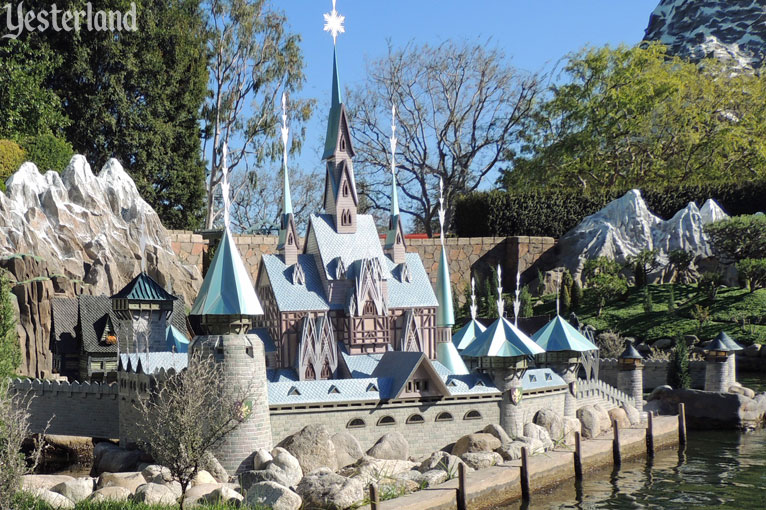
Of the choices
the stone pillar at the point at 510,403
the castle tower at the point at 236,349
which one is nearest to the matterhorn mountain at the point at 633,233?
the stone pillar at the point at 510,403

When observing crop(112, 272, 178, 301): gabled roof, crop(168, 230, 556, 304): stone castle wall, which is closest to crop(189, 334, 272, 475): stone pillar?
crop(112, 272, 178, 301): gabled roof

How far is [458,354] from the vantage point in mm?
29359

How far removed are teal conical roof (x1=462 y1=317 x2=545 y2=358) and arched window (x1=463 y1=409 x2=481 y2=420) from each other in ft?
5.18

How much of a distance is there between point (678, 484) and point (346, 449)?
8.67m

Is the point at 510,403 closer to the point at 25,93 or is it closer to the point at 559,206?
the point at 25,93

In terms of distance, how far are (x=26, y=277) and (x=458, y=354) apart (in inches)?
632

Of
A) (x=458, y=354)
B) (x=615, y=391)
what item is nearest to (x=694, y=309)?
(x=615, y=391)

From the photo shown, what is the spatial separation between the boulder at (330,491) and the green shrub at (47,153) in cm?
2689

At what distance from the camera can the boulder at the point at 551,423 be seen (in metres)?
27.0

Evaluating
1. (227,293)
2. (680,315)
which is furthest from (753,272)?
(227,293)

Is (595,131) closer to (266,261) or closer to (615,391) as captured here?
(615,391)

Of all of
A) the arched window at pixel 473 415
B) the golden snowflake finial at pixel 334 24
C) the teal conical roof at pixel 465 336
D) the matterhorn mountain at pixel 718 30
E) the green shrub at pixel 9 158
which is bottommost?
the arched window at pixel 473 415

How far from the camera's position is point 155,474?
835 inches

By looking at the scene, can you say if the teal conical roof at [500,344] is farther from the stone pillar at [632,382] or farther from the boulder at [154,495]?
the boulder at [154,495]
